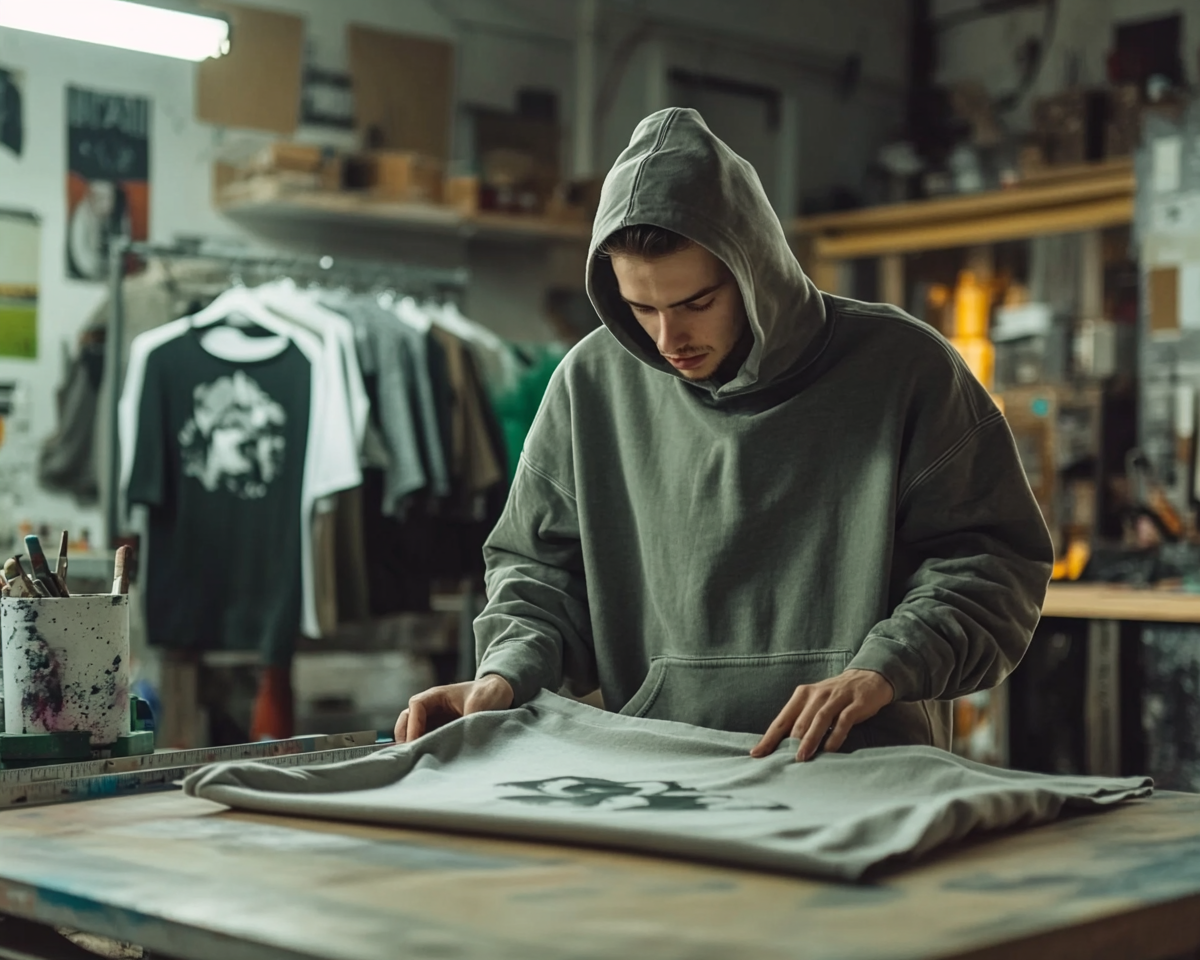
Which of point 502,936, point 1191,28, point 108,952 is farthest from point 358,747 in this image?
point 1191,28

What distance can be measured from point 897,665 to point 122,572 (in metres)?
0.79

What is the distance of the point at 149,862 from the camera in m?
1.10

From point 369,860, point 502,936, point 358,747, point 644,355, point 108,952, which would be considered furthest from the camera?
point 644,355

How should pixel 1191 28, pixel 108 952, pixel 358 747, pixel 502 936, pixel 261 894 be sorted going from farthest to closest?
pixel 1191 28, pixel 358 747, pixel 108 952, pixel 261 894, pixel 502 936

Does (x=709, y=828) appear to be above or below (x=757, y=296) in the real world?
below

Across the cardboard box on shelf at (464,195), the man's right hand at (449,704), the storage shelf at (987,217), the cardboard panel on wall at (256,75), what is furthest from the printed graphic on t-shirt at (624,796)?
the storage shelf at (987,217)

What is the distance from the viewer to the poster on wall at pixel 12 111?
16.1 feet

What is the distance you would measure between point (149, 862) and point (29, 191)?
4.30m

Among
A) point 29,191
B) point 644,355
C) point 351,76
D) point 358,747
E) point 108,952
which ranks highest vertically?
point 351,76

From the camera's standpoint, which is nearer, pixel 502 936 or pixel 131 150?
pixel 502 936

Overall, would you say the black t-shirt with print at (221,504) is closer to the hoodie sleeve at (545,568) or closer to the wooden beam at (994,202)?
the hoodie sleeve at (545,568)

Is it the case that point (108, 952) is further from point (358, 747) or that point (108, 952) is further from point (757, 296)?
point (757, 296)

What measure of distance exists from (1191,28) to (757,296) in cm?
504

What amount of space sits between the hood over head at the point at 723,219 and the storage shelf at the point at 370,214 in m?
3.50
